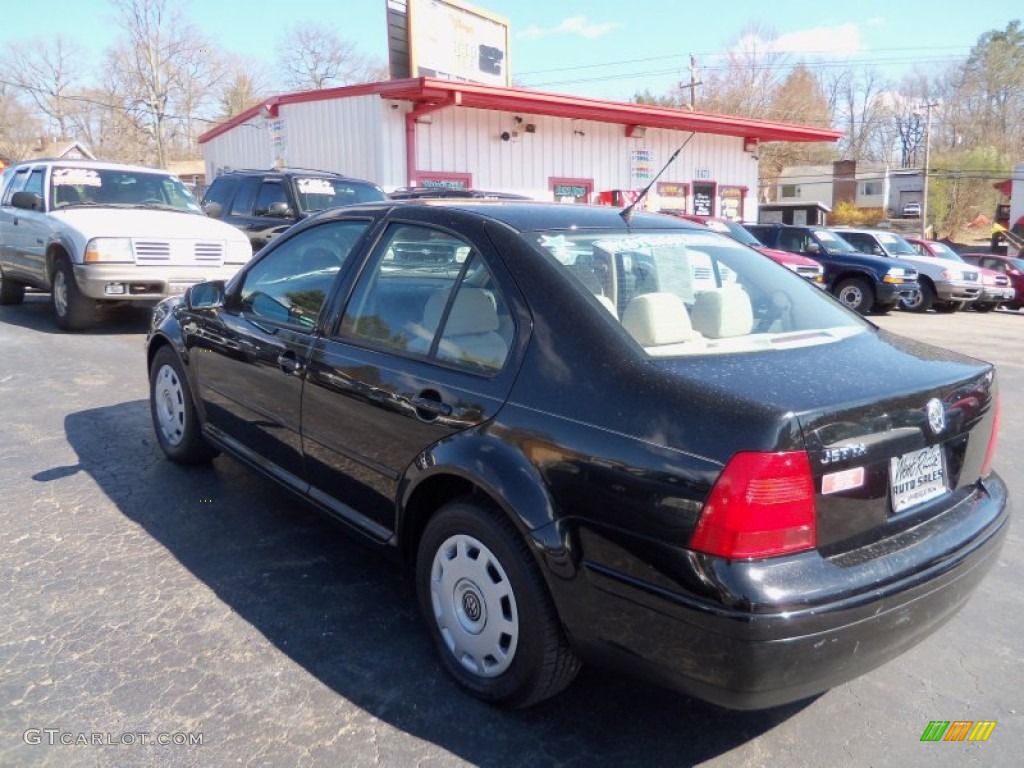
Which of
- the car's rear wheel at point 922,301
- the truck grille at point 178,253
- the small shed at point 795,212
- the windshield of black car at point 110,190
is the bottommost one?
the car's rear wheel at point 922,301

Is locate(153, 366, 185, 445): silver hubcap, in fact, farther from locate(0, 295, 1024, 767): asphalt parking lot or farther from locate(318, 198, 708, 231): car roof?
locate(318, 198, 708, 231): car roof

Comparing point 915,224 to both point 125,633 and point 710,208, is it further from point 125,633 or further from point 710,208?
point 125,633

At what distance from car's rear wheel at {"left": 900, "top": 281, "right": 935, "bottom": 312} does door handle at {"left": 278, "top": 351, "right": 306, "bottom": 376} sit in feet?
49.4

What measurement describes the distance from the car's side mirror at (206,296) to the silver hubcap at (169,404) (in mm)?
558

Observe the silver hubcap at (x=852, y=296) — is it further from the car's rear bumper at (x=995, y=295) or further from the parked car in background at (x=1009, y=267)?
the parked car in background at (x=1009, y=267)

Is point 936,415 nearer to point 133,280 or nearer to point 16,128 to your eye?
point 133,280

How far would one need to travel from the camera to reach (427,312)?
294 centimetres

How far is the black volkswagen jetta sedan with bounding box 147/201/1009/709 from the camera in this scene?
2.03 metres

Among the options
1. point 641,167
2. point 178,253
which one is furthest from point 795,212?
point 178,253

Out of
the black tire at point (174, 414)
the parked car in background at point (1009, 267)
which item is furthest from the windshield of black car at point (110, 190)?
the parked car in background at point (1009, 267)

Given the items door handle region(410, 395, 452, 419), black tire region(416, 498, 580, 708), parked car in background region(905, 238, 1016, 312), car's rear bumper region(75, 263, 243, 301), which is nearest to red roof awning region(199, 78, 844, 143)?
parked car in background region(905, 238, 1016, 312)

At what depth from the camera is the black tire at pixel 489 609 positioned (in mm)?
2377

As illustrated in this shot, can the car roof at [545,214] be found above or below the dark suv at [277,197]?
below

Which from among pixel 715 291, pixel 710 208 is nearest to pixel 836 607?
pixel 715 291
